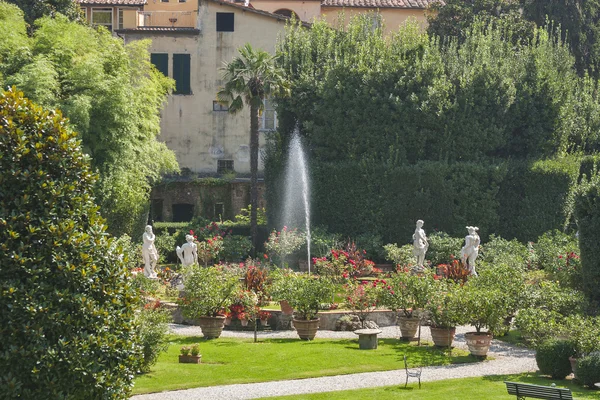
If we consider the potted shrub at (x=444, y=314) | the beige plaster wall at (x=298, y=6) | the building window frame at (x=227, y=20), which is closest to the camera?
the potted shrub at (x=444, y=314)

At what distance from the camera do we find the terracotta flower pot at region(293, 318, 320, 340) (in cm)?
2505

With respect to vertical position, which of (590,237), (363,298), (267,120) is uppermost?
(267,120)

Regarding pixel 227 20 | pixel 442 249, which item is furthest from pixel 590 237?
Result: pixel 227 20

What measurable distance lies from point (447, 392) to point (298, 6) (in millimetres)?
40765

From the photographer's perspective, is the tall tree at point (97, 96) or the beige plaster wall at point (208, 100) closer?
the tall tree at point (97, 96)

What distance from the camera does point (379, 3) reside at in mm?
55781

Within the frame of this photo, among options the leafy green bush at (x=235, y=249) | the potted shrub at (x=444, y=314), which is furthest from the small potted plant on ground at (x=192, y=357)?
the leafy green bush at (x=235, y=249)

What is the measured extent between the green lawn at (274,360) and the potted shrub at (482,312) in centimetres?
37

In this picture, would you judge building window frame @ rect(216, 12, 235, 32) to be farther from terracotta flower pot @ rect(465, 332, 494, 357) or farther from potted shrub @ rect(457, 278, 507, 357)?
terracotta flower pot @ rect(465, 332, 494, 357)

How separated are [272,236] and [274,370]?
17401mm

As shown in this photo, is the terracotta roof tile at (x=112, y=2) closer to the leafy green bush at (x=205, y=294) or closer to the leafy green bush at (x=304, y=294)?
the leafy green bush at (x=205, y=294)

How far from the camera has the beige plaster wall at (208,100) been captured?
4975 centimetres

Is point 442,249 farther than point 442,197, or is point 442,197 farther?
point 442,197

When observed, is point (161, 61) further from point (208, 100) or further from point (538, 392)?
point (538, 392)
